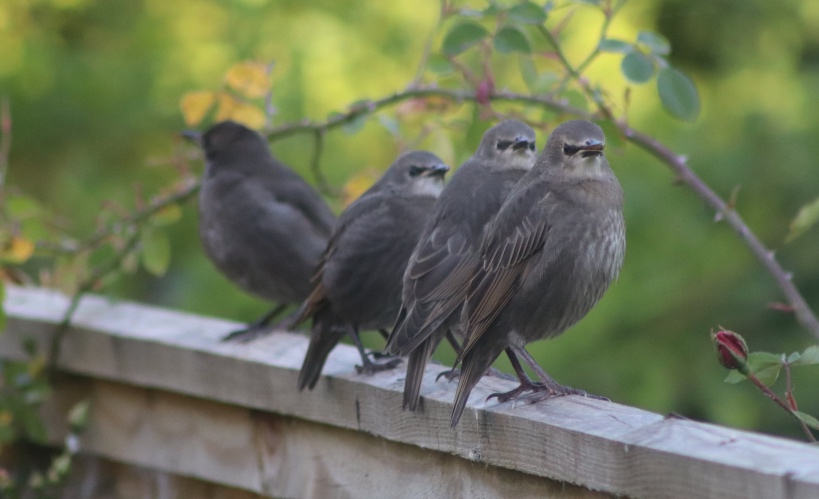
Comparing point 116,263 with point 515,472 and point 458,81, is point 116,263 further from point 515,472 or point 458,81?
point 515,472

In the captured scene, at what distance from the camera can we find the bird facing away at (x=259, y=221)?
4332 mm

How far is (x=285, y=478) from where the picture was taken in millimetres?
2943

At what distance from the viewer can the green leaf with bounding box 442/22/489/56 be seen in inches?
112

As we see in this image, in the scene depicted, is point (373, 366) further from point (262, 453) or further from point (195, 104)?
point (195, 104)

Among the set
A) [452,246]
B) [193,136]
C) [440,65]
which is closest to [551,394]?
[452,246]

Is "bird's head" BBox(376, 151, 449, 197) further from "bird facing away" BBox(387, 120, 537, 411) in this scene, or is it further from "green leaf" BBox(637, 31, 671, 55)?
"green leaf" BBox(637, 31, 671, 55)

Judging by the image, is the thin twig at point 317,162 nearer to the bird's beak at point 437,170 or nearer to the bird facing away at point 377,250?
the bird facing away at point 377,250

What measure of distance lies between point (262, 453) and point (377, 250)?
2.19ft

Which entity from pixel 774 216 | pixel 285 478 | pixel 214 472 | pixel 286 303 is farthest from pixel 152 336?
pixel 774 216

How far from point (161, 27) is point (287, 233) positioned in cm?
235

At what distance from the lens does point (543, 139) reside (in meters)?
4.00

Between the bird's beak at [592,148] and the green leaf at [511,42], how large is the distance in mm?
454

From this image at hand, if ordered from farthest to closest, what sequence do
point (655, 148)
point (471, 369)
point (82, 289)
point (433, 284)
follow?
1. point (82, 289)
2. point (655, 148)
3. point (433, 284)
4. point (471, 369)

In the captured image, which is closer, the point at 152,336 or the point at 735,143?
the point at 152,336
